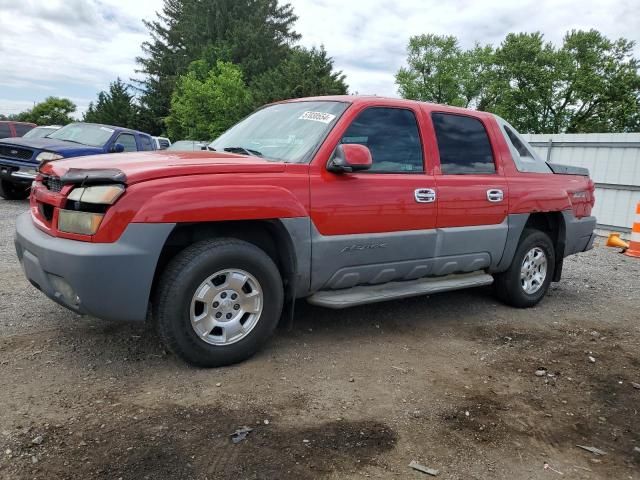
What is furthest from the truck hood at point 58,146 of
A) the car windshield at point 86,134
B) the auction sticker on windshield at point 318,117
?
the auction sticker on windshield at point 318,117

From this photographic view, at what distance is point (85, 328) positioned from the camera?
4.00 metres

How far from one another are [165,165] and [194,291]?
79cm

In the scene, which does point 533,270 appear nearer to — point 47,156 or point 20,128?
point 47,156

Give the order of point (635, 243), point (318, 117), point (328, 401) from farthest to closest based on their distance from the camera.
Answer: point (635, 243) → point (318, 117) → point (328, 401)

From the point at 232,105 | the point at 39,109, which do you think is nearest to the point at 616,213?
the point at 232,105

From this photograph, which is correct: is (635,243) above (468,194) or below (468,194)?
below

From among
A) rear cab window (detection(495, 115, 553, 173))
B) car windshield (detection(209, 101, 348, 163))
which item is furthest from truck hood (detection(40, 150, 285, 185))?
rear cab window (detection(495, 115, 553, 173))

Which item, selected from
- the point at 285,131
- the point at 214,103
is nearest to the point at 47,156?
the point at 285,131

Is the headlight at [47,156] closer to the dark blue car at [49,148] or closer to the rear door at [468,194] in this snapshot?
the dark blue car at [49,148]

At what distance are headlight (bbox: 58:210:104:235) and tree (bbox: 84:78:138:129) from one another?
145ft

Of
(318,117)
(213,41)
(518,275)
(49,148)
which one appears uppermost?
(213,41)

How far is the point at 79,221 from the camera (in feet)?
10.2

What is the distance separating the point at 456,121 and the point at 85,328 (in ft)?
11.6

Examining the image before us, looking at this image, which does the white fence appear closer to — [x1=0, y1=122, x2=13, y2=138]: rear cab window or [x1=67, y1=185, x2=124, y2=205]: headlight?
[x1=67, y1=185, x2=124, y2=205]: headlight
